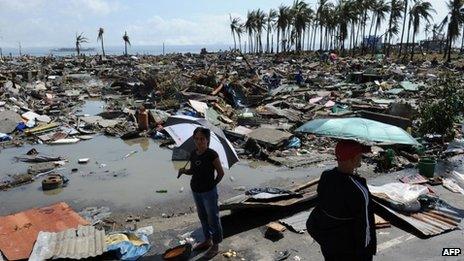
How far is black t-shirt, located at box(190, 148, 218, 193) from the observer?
4992 millimetres

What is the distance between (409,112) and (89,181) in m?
9.98

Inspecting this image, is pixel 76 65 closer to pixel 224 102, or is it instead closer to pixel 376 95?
pixel 224 102

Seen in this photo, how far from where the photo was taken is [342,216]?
2.93 meters

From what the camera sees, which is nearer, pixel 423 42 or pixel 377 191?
pixel 377 191

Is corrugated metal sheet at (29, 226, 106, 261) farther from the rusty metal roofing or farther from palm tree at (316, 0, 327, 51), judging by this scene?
palm tree at (316, 0, 327, 51)

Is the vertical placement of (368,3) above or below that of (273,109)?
above

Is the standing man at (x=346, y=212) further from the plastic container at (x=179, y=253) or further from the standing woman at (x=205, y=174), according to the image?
the plastic container at (x=179, y=253)

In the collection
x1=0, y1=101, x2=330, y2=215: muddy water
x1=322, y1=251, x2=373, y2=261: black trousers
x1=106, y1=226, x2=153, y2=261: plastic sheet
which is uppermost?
x1=322, y1=251, x2=373, y2=261: black trousers

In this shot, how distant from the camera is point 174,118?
591 centimetres

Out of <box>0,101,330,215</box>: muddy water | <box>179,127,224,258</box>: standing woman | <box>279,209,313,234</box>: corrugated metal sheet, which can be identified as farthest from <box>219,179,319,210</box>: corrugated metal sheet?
<box>0,101,330,215</box>: muddy water

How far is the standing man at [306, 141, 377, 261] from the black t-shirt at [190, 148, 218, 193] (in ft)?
7.03

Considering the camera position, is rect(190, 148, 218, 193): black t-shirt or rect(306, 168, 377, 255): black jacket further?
rect(190, 148, 218, 193): black t-shirt

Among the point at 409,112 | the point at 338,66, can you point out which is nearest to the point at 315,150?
the point at 409,112

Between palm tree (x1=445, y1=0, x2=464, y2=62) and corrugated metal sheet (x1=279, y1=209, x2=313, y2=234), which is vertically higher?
palm tree (x1=445, y1=0, x2=464, y2=62)
